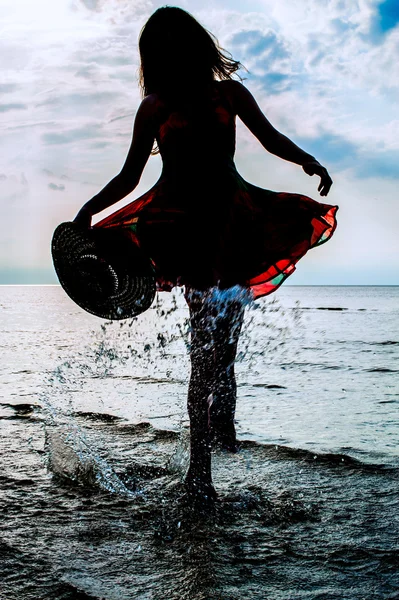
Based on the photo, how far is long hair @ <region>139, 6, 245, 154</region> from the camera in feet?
9.34

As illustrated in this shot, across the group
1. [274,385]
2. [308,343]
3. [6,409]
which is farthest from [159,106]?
[308,343]

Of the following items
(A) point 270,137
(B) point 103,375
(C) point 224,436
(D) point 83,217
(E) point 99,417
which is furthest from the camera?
(B) point 103,375

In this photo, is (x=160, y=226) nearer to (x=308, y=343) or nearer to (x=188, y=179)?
(x=188, y=179)

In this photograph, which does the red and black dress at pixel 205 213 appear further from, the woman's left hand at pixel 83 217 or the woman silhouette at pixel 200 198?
the woman's left hand at pixel 83 217

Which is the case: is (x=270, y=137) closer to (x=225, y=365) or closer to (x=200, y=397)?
(x=225, y=365)

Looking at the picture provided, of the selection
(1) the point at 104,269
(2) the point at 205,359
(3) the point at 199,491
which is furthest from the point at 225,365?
(1) the point at 104,269

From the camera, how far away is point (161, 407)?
16.5 feet

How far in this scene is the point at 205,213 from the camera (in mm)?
2787

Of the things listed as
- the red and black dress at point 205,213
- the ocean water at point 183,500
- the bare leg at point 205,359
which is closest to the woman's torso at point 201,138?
the red and black dress at point 205,213

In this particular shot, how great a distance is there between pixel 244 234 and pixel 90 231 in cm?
73

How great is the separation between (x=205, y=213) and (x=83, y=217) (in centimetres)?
57

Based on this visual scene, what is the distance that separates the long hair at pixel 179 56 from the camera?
2.85 m

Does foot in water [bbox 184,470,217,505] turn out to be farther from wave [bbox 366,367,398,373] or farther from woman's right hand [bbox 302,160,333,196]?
wave [bbox 366,367,398,373]

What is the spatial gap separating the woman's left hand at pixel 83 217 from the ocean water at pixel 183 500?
706mm
